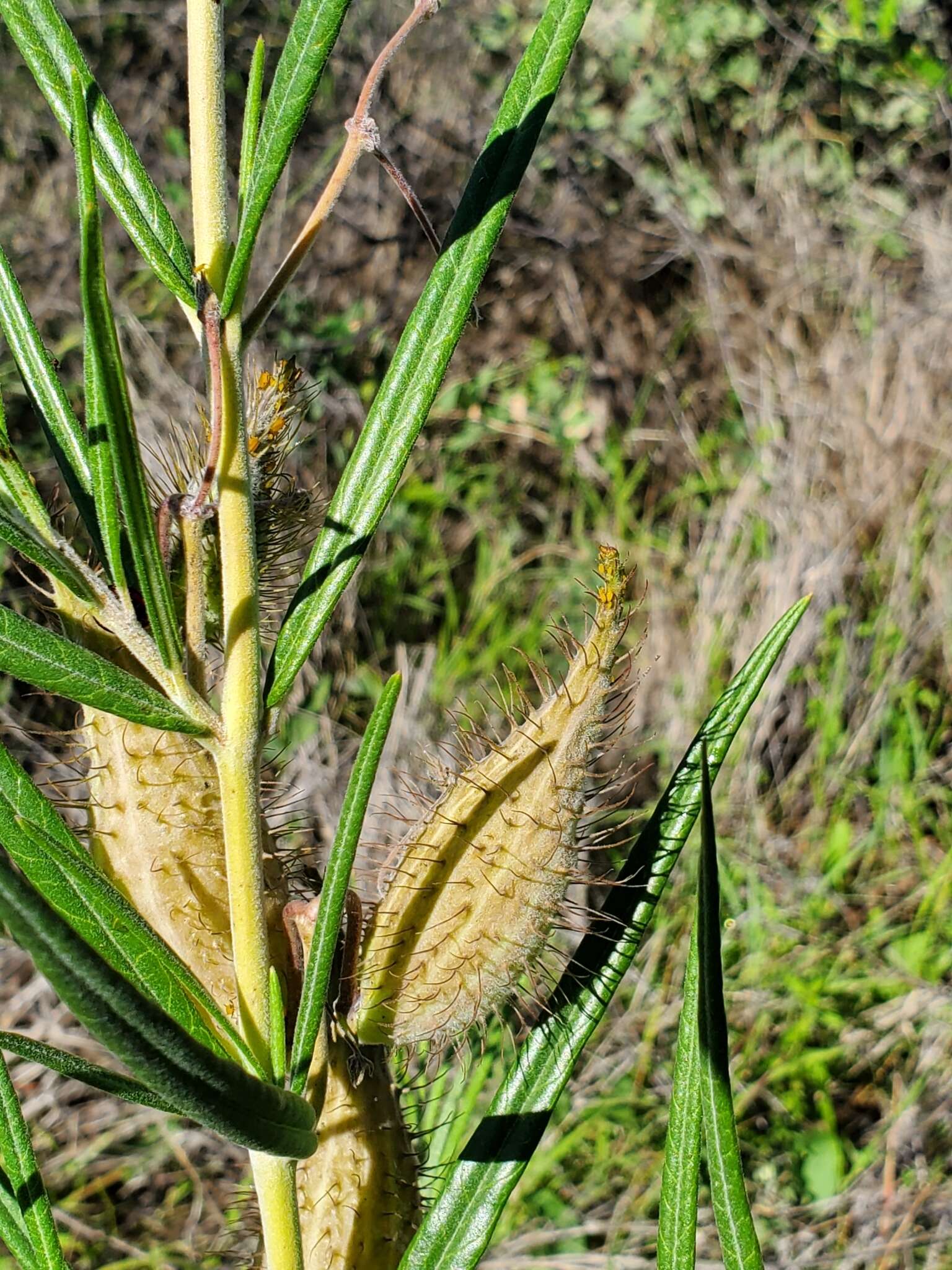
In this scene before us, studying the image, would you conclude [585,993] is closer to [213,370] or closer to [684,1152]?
[684,1152]

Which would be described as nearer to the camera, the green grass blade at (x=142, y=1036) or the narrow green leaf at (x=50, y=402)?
the green grass blade at (x=142, y=1036)

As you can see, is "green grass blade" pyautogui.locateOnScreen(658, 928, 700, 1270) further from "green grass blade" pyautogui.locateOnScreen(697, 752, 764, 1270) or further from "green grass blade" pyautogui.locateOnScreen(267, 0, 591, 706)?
"green grass blade" pyautogui.locateOnScreen(267, 0, 591, 706)

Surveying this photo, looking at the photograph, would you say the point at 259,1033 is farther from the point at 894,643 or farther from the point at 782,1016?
the point at 894,643

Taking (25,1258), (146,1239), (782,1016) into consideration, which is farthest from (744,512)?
(25,1258)

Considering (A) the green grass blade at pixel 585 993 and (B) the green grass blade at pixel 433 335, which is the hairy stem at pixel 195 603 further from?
(A) the green grass blade at pixel 585 993

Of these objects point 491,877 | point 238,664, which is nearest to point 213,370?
point 238,664

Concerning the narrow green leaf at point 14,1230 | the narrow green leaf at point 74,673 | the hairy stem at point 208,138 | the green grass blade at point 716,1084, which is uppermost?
the hairy stem at point 208,138

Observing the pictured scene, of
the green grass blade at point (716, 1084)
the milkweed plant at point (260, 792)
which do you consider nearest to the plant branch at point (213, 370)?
the milkweed plant at point (260, 792)
